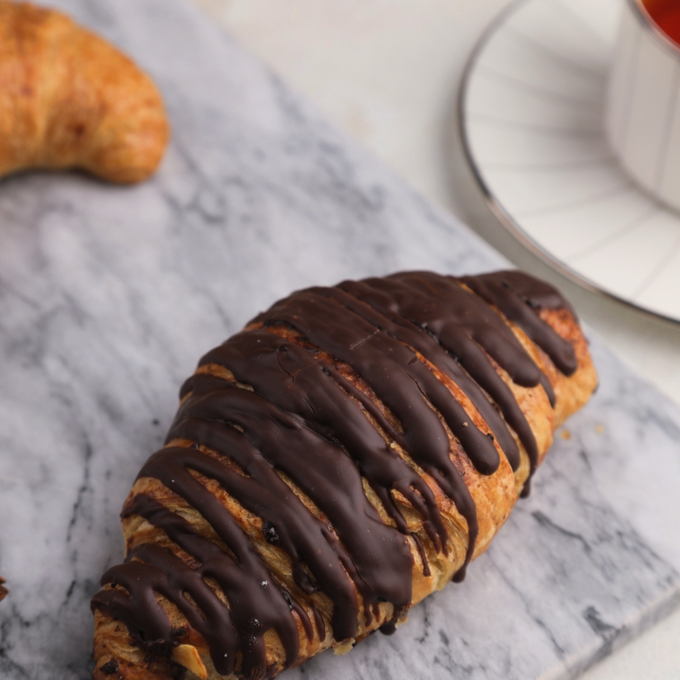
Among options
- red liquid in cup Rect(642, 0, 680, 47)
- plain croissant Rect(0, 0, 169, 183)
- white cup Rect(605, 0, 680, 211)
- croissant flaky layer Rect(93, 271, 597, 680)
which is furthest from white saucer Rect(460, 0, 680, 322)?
plain croissant Rect(0, 0, 169, 183)

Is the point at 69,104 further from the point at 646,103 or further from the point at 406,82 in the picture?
the point at 646,103

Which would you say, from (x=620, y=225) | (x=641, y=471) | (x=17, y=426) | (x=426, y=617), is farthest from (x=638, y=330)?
(x=17, y=426)

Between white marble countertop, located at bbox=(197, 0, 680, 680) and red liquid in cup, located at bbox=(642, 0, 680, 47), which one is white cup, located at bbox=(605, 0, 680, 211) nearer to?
red liquid in cup, located at bbox=(642, 0, 680, 47)

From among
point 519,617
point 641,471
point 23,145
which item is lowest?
point 23,145

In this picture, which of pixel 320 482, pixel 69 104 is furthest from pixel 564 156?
pixel 320 482

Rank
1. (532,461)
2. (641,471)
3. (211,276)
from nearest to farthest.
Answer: (532,461) < (641,471) < (211,276)

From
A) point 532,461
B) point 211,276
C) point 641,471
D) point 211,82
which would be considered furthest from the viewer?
point 211,82

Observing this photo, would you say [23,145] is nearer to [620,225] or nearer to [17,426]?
[17,426]

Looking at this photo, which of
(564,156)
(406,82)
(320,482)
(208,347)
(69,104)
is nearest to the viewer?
(320,482)
